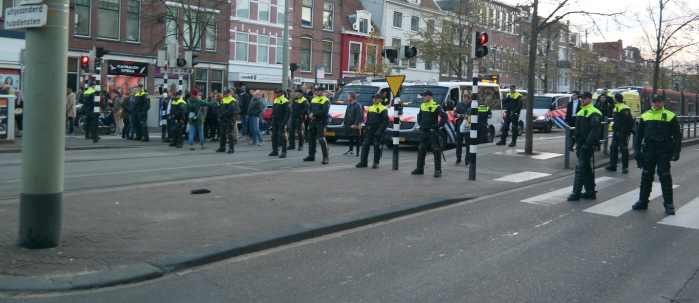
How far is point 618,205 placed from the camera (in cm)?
966

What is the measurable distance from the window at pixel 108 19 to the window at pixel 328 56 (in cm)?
1594

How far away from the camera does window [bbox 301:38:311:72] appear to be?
43.2 metres

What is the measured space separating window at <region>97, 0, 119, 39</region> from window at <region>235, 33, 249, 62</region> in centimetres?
812

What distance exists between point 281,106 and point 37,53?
9.62 meters

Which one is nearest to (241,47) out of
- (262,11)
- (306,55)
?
(262,11)

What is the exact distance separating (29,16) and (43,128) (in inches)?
38.9

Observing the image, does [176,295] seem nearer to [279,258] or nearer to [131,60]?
[279,258]

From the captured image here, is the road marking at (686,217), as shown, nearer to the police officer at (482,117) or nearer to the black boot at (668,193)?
the black boot at (668,193)

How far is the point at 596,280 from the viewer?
561cm

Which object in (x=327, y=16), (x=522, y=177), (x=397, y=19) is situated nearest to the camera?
(x=522, y=177)

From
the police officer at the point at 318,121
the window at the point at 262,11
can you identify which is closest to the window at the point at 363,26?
the window at the point at 262,11

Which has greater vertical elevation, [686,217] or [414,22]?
[414,22]

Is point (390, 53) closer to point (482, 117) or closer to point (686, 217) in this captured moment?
point (482, 117)

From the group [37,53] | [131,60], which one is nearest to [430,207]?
[37,53]
